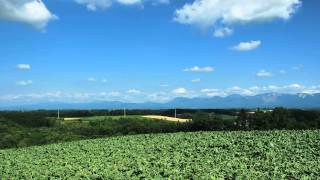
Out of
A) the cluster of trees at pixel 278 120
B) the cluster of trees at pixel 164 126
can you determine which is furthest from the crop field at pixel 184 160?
the cluster of trees at pixel 164 126

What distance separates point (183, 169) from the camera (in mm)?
12148

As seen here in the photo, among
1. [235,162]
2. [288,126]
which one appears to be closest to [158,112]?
[288,126]

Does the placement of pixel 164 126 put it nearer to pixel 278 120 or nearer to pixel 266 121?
pixel 266 121

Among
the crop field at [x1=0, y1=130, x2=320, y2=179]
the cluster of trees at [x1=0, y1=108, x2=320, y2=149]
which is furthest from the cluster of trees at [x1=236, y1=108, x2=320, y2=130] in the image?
the crop field at [x1=0, y1=130, x2=320, y2=179]

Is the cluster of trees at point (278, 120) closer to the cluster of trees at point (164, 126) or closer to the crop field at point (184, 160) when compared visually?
the cluster of trees at point (164, 126)

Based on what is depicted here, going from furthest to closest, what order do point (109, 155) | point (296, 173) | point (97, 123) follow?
point (97, 123), point (109, 155), point (296, 173)

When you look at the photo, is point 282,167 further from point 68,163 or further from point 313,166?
point 68,163

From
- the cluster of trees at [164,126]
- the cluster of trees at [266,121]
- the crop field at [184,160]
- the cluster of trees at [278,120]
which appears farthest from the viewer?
the cluster of trees at [164,126]

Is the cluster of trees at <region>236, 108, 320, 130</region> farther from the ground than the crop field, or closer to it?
farther from the ground

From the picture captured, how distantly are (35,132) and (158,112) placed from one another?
31.1 metres

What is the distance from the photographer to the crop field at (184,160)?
11.4 m

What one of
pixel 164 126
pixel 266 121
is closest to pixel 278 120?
pixel 266 121

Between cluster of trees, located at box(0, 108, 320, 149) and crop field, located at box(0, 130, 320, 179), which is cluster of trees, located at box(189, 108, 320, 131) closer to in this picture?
cluster of trees, located at box(0, 108, 320, 149)

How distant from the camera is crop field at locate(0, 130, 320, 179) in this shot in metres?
11.4
